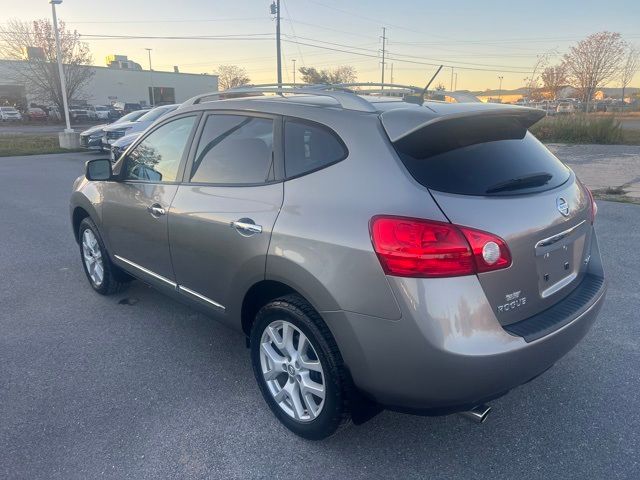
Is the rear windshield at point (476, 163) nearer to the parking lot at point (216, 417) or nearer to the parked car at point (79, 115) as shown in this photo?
the parking lot at point (216, 417)

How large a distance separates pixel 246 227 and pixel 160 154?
1.37 m

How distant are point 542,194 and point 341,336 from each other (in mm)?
1211

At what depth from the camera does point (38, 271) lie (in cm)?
542

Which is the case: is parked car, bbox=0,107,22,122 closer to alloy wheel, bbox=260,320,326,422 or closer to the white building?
the white building

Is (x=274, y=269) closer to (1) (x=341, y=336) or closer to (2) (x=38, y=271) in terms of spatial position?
(1) (x=341, y=336)

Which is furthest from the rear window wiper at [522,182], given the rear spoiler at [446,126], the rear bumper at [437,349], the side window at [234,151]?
the side window at [234,151]

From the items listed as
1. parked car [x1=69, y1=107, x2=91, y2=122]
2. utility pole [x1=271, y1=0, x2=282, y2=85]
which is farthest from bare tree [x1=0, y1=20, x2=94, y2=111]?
utility pole [x1=271, y1=0, x2=282, y2=85]

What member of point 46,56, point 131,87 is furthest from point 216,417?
point 131,87

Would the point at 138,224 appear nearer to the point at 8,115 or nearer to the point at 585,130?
the point at 585,130

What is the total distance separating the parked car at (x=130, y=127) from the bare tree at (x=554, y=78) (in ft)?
142

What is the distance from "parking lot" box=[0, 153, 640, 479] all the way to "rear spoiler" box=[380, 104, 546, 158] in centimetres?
154

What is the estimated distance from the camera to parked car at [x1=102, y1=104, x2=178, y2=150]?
14.9 metres

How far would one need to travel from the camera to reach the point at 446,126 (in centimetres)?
230

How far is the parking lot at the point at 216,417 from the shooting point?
2453mm
